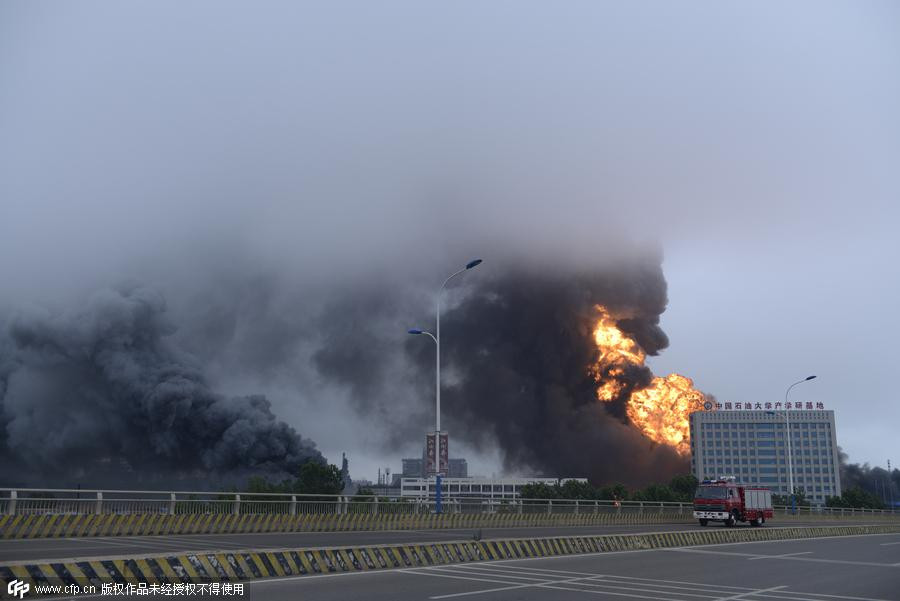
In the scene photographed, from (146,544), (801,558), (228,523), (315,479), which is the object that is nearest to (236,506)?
(228,523)

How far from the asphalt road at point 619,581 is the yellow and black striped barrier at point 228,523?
1313 centimetres

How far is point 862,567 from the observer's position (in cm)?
1848

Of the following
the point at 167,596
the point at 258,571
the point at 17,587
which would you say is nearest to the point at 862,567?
the point at 258,571

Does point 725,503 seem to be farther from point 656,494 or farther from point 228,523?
point 656,494

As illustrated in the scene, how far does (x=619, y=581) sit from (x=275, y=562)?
6499 mm

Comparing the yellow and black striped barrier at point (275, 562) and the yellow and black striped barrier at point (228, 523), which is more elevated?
the yellow and black striped barrier at point (275, 562)

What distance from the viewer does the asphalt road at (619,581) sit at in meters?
12.1

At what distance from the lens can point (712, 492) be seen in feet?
130

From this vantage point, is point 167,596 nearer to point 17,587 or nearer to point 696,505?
point 17,587

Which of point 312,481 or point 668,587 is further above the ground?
point 668,587

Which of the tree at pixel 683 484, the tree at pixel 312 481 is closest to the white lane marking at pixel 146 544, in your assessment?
the tree at pixel 312 481

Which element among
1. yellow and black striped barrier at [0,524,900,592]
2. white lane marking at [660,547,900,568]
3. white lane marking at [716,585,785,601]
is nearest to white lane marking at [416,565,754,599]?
white lane marking at [716,585,785,601]

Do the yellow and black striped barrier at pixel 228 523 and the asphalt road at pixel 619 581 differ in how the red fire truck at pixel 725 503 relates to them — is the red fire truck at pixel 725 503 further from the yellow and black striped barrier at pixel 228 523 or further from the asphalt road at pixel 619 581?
the asphalt road at pixel 619 581

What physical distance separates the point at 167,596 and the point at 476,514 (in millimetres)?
26150
